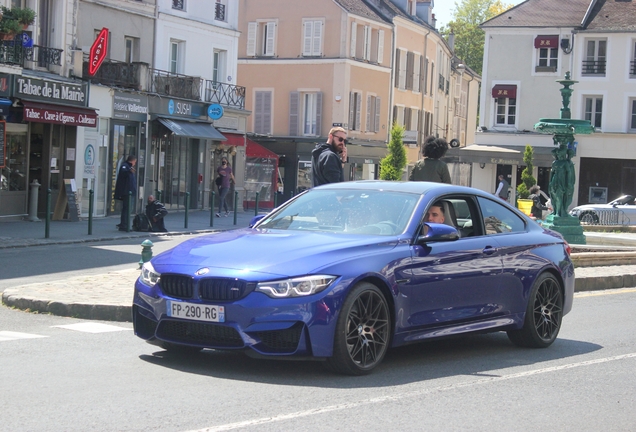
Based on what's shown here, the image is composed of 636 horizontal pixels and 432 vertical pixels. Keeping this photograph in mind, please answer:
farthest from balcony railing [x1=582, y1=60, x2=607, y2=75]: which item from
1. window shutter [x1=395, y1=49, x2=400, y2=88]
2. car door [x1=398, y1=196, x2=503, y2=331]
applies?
car door [x1=398, y1=196, x2=503, y2=331]

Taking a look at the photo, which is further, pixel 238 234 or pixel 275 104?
pixel 275 104

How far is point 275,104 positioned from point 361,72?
495 centimetres

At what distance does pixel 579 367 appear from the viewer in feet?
28.3

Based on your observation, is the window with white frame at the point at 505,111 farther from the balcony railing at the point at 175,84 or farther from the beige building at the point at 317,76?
the balcony railing at the point at 175,84

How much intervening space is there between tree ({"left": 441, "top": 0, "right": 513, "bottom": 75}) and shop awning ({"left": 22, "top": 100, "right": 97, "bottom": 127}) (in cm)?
6845

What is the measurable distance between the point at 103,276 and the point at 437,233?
656 centimetres

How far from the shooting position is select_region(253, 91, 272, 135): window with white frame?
2217 inches

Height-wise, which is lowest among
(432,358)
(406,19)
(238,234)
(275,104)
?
(432,358)

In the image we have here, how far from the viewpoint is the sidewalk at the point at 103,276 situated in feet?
35.1

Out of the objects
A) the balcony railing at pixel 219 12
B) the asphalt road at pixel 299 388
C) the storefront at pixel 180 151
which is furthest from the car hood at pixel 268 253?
the balcony railing at pixel 219 12

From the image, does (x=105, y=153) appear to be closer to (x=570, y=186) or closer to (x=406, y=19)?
(x=570, y=186)

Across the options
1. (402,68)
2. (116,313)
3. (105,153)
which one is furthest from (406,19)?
(116,313)

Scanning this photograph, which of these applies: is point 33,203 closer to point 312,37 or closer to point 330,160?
point 330,160

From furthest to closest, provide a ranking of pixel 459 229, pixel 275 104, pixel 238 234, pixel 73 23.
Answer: pixel 275 104
pixel 73 23
pixel 459 229
pixel 238 234
